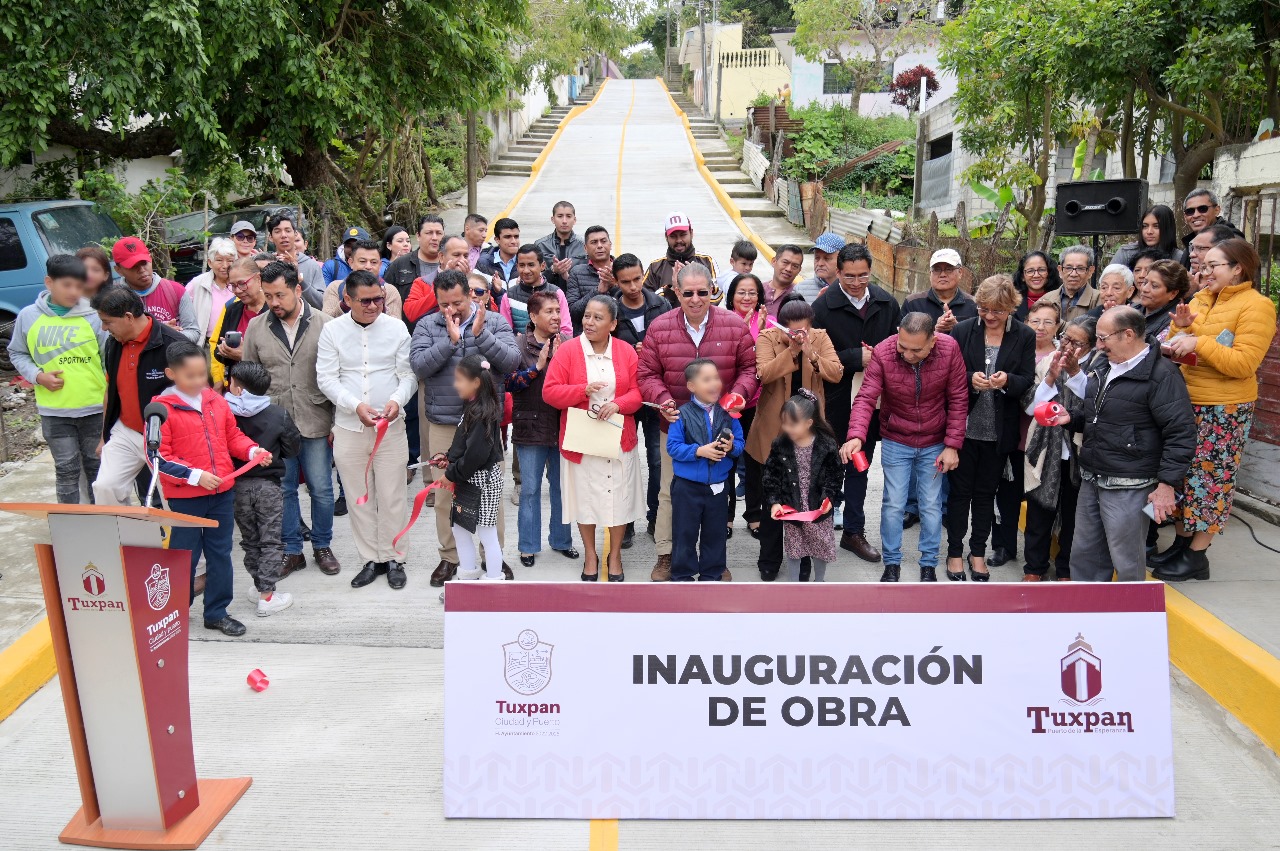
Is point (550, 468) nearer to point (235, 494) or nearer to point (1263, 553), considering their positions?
point (235, 494)

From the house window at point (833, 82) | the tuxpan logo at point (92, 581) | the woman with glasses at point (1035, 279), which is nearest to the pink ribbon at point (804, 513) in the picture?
the woman with glasses at point (1035, 279)

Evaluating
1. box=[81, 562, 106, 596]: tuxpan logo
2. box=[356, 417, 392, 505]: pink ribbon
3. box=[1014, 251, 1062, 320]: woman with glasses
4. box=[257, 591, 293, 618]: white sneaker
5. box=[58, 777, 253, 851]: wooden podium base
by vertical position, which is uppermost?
box=[1014, 251, 1062, 320]: woman with glasses

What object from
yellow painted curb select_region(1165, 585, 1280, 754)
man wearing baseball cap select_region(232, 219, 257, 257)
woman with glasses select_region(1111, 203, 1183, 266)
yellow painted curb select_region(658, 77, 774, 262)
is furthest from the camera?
yellow painted curb select_region(658, 77, 774, 262)

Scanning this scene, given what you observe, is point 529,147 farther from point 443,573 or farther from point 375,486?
point 443,573

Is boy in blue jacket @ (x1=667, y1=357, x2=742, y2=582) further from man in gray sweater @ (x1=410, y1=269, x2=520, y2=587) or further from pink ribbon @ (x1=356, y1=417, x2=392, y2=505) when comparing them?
pink ribbon @ (x1=356, y1=417, x2=392, y2=505)

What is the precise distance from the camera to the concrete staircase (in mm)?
30188

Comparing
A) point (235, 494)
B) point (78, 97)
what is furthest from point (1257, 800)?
point (78, 97)

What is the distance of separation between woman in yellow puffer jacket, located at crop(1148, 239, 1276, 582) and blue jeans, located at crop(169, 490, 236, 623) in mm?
5497

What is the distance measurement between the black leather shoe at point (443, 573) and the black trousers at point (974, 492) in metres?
3.16

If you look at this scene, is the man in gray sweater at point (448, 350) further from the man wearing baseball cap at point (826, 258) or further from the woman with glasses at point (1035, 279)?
the woman with glasses at point (1035, 279)

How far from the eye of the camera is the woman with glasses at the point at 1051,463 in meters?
5.92

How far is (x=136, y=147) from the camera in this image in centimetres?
1404

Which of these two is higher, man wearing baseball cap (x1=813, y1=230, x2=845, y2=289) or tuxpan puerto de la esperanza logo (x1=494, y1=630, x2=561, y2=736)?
man wearing baseball cap (x1=813, y1=230, x2=845, y2=289)

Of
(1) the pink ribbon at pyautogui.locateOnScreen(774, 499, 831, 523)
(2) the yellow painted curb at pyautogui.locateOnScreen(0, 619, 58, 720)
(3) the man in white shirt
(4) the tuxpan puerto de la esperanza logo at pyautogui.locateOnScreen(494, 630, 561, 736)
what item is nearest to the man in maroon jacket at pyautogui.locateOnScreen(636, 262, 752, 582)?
(1) the pink ribbon at pyautogui.locateOnScreen(774, 499, 831, 523)
